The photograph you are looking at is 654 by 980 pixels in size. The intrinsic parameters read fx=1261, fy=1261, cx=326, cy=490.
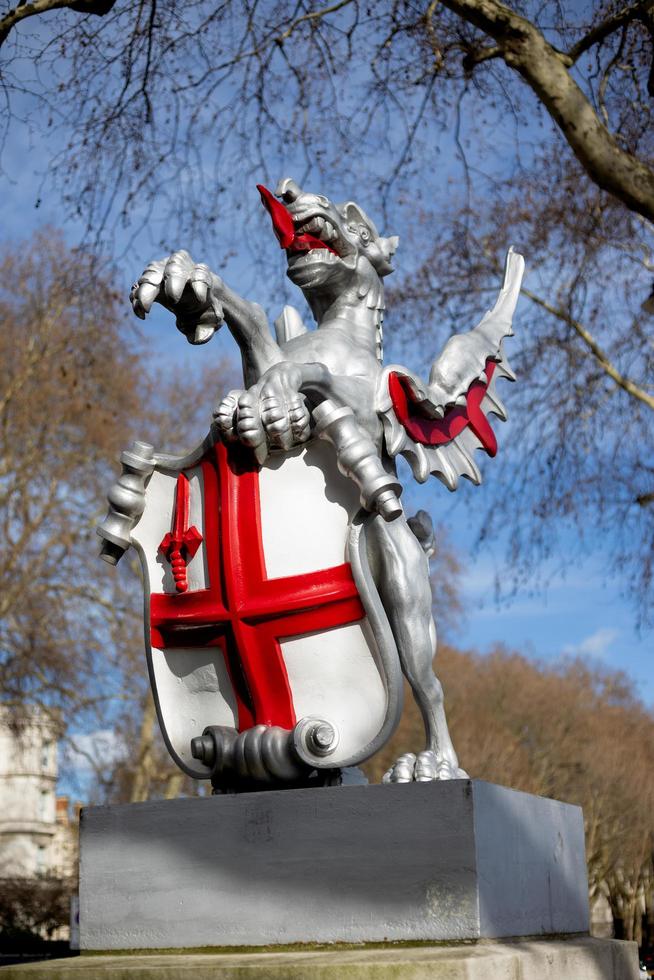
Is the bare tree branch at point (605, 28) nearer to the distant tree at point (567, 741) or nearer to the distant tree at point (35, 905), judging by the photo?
the distant tree at point (35, 905)

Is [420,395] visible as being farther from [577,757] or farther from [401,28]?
[577,757]

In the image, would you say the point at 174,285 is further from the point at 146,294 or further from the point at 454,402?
the point at 454,402

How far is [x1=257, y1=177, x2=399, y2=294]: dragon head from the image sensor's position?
437 cm

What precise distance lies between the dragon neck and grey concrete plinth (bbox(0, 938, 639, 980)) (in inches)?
80.1

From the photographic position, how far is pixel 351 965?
309 centimetres

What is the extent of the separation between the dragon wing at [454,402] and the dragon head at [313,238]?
47 cm

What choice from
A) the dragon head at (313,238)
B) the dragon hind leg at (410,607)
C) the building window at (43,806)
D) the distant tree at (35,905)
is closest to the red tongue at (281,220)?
the dragon head at (313,238)

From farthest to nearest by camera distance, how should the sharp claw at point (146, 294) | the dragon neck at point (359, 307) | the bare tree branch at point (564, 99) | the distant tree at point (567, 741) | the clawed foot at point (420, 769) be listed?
1. the distant tree at point (567, 741)
2. the bare tree branch at point (564, 99)
3. the dragon neck at point (359, 307)
4. the sharp claw at point (146, 294)
5. the clawed foot at point (420, 769)

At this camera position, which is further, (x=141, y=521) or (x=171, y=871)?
(x=141, y=521)

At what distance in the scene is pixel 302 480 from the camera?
3938 mm

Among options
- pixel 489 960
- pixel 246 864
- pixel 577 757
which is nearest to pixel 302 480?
pixel 246 864

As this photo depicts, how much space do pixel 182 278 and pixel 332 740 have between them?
4.91 ft

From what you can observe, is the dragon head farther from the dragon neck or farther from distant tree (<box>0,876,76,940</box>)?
distant tree (<box>0,876,76,940</box>)

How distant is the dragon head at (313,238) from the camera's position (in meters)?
4.37
